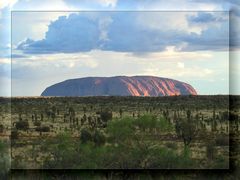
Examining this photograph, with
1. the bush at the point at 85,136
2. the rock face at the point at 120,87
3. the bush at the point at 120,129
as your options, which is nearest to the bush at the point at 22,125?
the rock face at the point at 120,87

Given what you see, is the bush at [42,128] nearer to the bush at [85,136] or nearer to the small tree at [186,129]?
the bush at [85,136]

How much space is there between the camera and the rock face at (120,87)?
2302 cm

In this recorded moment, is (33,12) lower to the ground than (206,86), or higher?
higher

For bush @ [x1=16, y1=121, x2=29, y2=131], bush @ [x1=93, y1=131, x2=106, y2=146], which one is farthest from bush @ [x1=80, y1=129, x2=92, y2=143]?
bush @ [x1=16, y1=121, x2=29, y2=131]

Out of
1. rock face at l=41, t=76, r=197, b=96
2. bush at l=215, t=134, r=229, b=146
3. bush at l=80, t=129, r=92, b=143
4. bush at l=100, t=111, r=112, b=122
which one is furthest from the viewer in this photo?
bush at l=100, t=111, r=112, b=122

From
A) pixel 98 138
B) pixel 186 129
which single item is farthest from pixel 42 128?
pixel 186 129

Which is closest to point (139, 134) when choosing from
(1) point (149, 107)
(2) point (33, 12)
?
(1) point (149, 107)

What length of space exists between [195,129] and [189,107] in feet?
1.79

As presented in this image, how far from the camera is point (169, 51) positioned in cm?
2317

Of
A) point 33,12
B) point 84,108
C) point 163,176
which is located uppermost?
point 33,12

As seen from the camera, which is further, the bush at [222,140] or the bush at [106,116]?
the bush at [106,116]

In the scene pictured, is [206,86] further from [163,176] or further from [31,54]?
[31,54]

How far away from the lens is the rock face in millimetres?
23016

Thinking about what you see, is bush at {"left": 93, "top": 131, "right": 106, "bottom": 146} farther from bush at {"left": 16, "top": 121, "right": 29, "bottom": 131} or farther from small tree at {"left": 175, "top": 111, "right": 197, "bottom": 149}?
small tree at {"left": 175, "top": 111, "right": 197, "bottom": 149}
